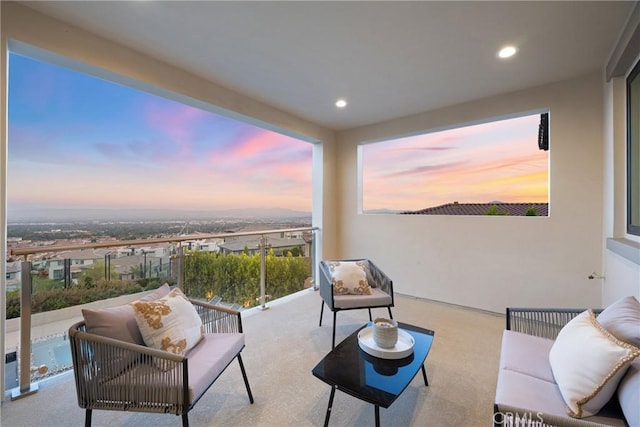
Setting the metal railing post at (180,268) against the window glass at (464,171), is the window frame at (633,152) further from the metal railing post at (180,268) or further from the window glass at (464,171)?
the metal railing post at (180,268)

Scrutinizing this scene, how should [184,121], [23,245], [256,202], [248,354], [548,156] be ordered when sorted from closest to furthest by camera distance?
[23,245]
[248,354]
[548,156]
[184,121]
[256,202]

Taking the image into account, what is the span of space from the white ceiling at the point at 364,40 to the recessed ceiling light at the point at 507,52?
63 mm

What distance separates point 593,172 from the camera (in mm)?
2693

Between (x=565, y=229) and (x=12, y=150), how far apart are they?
219 inches

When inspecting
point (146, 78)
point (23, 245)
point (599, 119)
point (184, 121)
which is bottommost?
point (23, 245)

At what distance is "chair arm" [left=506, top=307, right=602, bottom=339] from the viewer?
5.74 ft

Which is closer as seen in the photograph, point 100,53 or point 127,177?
point 100,53

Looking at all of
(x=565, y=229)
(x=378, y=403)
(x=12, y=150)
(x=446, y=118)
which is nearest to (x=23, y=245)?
(x=12, y=150)

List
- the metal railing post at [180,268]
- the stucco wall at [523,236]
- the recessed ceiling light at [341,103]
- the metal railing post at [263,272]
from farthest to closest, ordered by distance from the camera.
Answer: the metal railing post at [263,272]
the recessed ceiling light at [341,103]
the stucco wall at [523,236]
the metal railing post at [180,268]

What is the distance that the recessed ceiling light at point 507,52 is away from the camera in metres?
2.25

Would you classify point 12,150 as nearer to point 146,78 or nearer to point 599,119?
point 146,78

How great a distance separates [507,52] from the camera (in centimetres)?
230

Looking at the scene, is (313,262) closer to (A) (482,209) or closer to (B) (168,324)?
(A) (482,209)

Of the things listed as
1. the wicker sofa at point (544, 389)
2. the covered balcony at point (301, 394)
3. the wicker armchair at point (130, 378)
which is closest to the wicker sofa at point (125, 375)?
the wicker armchair at point (130, 378)
